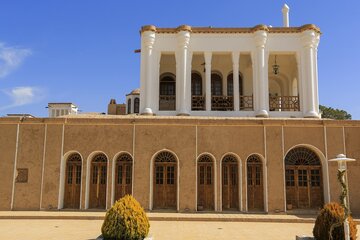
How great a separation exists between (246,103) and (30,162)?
456 inches

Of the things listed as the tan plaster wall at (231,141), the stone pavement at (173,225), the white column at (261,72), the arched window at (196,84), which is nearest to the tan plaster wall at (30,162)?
the stone pavement at (173,225)

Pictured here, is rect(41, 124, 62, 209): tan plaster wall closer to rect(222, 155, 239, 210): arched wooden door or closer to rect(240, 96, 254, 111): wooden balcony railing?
rect(222, 155, 239, 210): arched wooden door

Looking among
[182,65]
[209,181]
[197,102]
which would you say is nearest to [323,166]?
[209,181]

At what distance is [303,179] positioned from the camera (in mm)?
16250

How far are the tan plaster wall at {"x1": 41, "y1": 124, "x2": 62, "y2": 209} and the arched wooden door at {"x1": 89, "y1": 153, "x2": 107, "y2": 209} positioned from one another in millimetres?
1509

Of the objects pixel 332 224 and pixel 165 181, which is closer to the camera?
pixel 332 224

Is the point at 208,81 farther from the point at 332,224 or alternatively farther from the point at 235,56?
the point at 332,224

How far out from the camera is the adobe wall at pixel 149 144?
52.1 ft

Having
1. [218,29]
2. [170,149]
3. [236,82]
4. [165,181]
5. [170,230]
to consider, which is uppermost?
[218,29]

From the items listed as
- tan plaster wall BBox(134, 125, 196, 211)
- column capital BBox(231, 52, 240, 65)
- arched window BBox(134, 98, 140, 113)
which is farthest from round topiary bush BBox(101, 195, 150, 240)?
arched window BBox(134, 98, 140, 113)

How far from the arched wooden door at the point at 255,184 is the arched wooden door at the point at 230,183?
0.54m

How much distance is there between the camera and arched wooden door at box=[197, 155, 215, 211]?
632 inches

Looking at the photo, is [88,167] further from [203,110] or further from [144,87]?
[203,110]

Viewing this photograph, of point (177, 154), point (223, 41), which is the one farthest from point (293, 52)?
point (177, 154)
